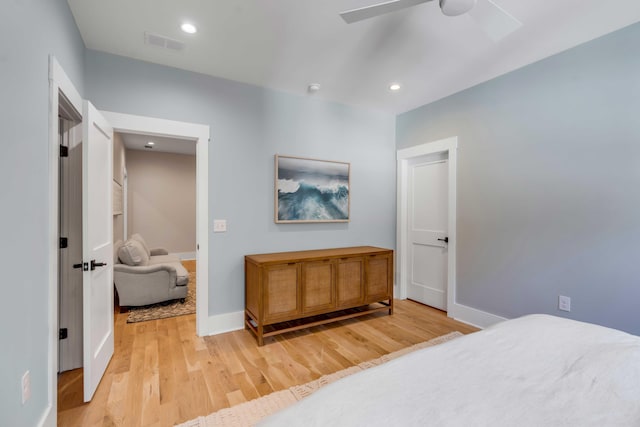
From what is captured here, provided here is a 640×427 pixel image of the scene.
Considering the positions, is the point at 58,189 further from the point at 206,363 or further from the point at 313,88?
the point at 313,88

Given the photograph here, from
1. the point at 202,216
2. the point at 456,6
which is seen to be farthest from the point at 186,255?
the point at 456,6

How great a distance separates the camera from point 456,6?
150cm

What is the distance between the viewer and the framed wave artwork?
10.8 ft

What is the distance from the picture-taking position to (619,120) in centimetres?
221

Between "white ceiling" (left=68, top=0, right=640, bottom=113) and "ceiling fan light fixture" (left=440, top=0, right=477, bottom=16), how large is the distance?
1.41 ft

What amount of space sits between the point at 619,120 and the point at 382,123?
2.39 metres

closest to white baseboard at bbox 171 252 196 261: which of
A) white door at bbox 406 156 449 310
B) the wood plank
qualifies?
the wood plank

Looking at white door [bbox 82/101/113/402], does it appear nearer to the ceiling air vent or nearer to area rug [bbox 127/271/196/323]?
the ceiling air vent

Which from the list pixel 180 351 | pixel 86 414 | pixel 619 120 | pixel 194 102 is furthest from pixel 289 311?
pixel 619 120

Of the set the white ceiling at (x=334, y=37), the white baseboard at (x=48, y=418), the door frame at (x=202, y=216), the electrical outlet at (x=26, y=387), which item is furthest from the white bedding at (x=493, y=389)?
the door frame at (x=202, y=216)

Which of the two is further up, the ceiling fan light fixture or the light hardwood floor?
the ceiling fan light fixture

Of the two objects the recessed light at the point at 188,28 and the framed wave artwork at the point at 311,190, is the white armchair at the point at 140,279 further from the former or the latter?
the recessed light at the point at 188,28

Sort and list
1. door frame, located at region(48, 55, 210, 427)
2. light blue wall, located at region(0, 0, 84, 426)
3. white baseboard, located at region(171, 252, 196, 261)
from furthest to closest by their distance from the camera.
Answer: white baseboard, located at region(171, 252, 196, 261), door frame, located at region(48, 55, 210, 427), light blue wall, located at region(0, 0, 84, 426)

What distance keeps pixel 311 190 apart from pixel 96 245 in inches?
83.5
